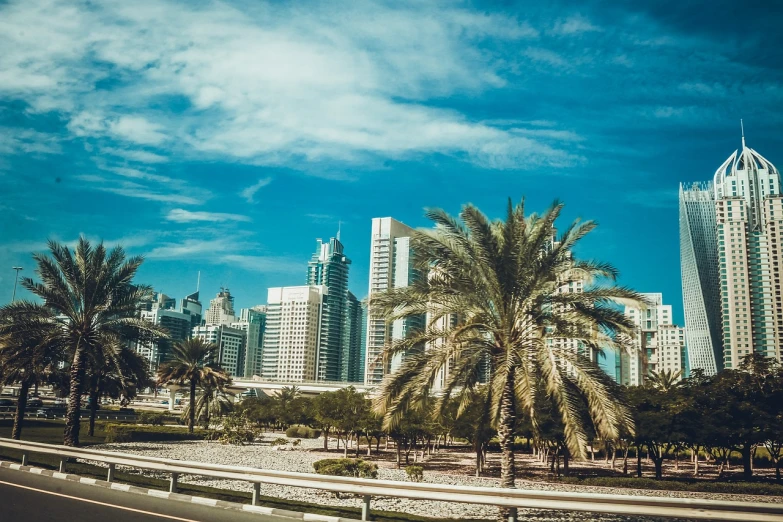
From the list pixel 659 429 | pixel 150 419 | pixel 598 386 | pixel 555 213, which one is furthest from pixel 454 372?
pixel 150 419

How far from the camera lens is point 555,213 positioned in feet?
60.6

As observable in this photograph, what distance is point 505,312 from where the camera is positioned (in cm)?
1794

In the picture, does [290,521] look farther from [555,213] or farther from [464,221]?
[555,213]

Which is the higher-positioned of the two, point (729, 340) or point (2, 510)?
point (729, 340)

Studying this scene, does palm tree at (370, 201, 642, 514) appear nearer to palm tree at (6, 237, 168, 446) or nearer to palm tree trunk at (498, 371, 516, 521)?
palm tree trunk at (498, 371, 516, 521)

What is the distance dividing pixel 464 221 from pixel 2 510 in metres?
13.2

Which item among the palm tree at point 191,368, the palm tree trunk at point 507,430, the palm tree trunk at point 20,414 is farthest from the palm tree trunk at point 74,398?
the palm tree at point 191,368

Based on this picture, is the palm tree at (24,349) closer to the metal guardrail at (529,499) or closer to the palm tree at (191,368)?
the metal guardrail at (529,499)

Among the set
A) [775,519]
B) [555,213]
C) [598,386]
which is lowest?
[775,519]

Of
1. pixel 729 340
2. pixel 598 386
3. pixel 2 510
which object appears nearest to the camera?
pixel 2 510

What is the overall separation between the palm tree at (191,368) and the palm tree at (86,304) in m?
28.6

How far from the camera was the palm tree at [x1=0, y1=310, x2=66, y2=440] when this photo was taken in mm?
30453

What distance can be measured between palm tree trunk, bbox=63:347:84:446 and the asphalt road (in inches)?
550

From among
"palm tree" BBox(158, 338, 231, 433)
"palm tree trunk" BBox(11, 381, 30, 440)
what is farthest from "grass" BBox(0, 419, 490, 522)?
"palm tree" BBox(158, 338, 231, 433)
